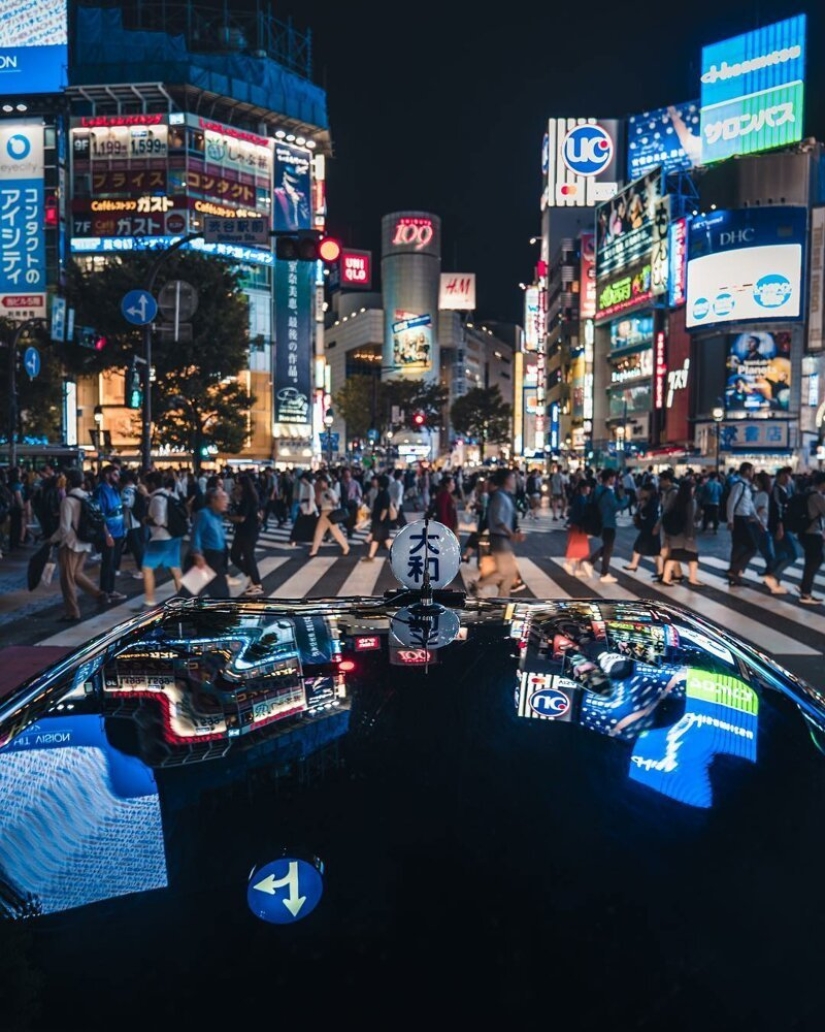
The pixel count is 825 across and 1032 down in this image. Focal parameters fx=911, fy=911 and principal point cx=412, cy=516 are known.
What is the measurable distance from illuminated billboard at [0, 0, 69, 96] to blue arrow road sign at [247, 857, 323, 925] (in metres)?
68.7

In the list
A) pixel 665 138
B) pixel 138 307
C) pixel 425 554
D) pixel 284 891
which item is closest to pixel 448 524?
pixel 138 307

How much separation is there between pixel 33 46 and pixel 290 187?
751 inches

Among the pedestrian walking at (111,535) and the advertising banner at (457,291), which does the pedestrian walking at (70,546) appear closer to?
the pedestrian walking at (111,535)

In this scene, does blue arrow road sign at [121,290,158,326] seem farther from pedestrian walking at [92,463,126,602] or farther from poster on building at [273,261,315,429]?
poster on building at [273,261,315,429]

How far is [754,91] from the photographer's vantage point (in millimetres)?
69312

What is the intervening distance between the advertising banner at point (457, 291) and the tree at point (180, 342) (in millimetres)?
98768

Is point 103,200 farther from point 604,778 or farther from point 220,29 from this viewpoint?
point 604,778

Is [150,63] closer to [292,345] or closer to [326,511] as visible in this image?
[292,345]

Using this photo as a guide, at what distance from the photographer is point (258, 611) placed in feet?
9.52

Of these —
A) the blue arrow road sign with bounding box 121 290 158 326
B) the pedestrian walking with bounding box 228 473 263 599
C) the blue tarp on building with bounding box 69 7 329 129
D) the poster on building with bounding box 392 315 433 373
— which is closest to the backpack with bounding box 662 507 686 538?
the pedestrian walking with bounding box 228 473 263 599

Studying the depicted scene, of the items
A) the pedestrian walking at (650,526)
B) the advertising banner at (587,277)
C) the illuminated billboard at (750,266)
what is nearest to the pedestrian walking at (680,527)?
the pedestrian walking at (650,526)

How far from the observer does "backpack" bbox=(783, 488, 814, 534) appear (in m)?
12.2

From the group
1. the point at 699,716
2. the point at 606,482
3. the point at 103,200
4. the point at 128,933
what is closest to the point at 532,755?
the point at 699,716

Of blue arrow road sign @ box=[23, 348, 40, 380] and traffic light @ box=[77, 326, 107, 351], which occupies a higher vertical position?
traffic light @ box=[77, 326, 107, 351]
